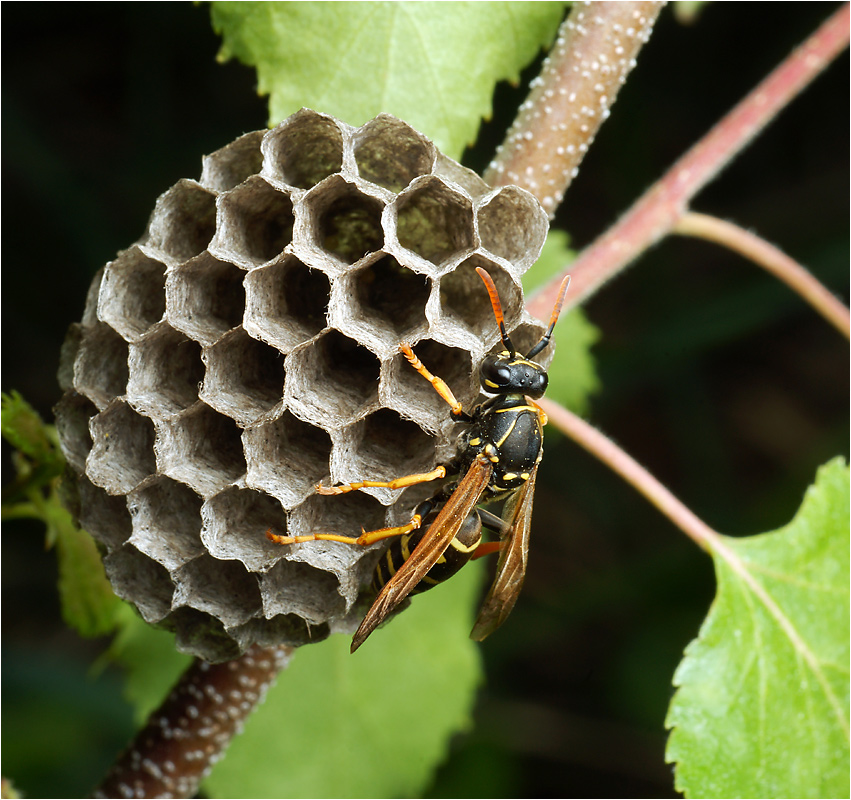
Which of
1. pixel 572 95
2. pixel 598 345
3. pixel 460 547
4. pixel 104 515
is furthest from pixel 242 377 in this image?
pixel 598 345

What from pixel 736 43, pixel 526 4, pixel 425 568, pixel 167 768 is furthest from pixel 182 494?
pixel 736 43

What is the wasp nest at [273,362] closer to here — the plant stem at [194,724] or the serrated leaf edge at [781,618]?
the plant stem at [194,724]

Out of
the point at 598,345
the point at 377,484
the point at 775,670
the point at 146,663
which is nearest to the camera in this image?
the point at 377,484

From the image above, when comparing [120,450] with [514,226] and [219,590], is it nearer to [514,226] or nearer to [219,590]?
[219,590]

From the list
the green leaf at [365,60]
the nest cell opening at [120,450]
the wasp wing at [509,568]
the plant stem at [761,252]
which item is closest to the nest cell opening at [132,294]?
the nest cell opening at [120,450]

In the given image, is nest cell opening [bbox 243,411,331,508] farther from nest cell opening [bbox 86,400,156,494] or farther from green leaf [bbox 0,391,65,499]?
green leaf [bbox 0,391,65,499]

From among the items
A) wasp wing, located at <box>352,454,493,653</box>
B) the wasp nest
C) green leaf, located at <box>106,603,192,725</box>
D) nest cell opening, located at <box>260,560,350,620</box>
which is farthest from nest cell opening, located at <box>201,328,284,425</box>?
green leaf, located at <box>106,603,192,725</box>
